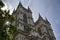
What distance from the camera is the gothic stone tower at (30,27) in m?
32.9

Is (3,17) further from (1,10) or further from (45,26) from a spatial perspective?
(45,26)

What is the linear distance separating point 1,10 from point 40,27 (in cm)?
2549

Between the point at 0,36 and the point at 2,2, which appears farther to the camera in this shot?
the point at 2,2

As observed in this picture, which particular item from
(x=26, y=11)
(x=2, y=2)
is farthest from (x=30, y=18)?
(x=2, y=2)

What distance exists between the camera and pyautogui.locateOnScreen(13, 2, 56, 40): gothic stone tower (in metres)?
32.9

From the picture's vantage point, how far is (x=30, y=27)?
3644 centimetres

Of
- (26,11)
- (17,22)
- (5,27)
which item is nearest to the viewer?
A: (5,27)

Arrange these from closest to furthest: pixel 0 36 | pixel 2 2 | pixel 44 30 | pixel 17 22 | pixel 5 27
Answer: pixel 0 36
pixel 5 27
pixel 2 2
pixel 17 22
pixel 44 30

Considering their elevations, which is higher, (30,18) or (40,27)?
(30,18)

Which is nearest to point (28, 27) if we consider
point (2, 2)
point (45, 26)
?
point (45, 26)

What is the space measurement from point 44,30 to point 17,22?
8131 millimetres

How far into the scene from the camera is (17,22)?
34969 mm

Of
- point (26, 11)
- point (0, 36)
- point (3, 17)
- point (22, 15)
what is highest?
point (26, 11)

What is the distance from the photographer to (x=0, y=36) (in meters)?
13.6
